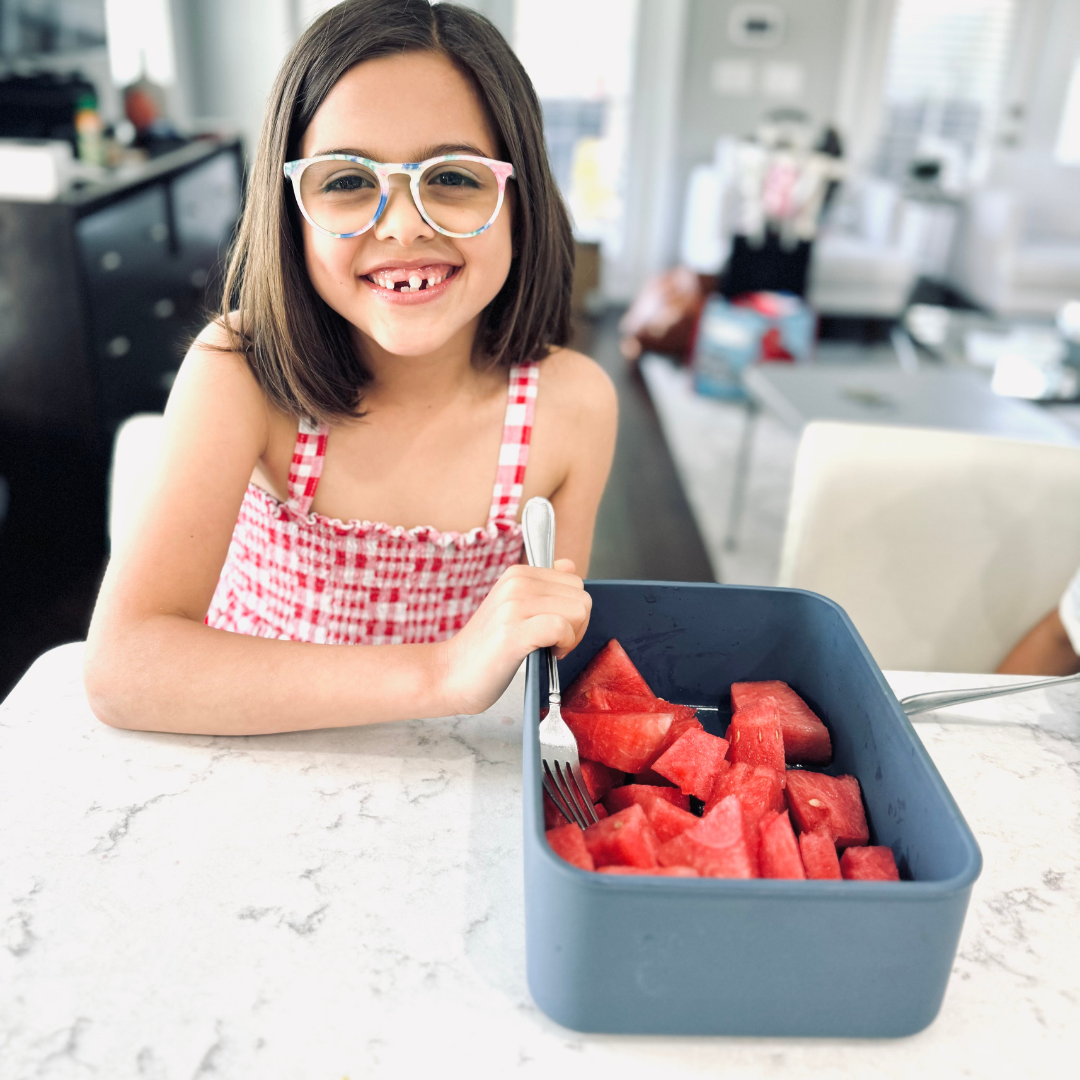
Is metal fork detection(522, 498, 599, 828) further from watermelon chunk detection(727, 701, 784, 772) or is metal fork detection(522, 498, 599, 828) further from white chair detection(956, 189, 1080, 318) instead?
white chair detection(956, 189, 1080, 318)

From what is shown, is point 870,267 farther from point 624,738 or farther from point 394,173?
point 624,738

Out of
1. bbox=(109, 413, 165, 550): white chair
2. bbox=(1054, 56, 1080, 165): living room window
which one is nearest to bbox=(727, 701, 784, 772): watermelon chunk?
bbox=(109, 413, 165, 550): white chair

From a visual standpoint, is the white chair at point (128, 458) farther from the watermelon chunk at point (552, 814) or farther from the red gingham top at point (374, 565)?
the watermelon chunk at point (552, 814)

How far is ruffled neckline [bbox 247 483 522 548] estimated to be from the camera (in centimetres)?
102

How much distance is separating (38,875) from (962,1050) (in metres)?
0.54

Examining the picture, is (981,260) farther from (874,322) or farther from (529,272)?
(529,272)

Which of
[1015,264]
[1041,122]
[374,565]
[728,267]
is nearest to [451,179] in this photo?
[374,565]

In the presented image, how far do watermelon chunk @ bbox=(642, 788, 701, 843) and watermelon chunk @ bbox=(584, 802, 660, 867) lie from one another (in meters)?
0.02

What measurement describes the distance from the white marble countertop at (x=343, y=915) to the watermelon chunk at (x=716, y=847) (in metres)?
0.09

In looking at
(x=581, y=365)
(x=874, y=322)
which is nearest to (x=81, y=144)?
(x=581, y=365)

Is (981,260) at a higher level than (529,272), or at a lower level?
lower

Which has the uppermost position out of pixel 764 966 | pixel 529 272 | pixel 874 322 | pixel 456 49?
pixel 456 49

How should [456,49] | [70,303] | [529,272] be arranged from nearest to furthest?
[456,49], [529,272], [70,303]

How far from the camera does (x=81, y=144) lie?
9.48ft
